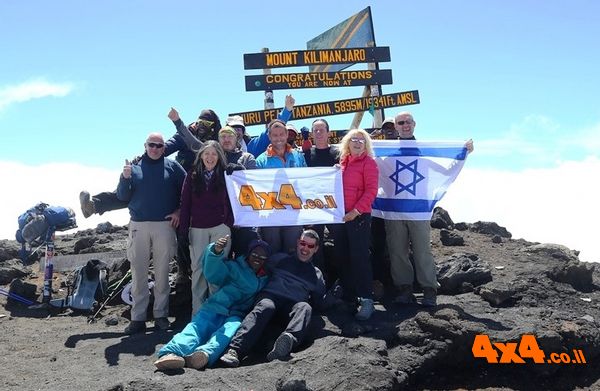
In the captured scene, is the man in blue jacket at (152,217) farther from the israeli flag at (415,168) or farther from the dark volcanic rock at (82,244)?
the dark volcanic rock at (82,244)

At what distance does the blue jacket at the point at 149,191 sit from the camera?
7.72 meters

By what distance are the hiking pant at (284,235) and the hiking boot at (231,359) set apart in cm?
191

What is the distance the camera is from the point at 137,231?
7.79 metres

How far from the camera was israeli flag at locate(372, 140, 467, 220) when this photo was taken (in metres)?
8.27

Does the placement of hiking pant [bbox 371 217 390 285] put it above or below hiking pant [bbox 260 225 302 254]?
below

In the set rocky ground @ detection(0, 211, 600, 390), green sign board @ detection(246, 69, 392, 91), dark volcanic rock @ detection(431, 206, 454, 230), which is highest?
green sign board @ detection(246, 69, 392, 91)

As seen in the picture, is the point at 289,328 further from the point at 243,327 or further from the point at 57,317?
the point at 57,317

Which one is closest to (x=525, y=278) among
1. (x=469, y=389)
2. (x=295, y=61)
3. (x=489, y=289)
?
(x=489, y=289)

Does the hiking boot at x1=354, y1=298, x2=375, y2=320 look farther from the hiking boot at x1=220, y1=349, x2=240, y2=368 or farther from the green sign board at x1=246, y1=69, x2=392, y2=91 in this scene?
the green sign board at x1=246, y1=69, x2=392, y2=91

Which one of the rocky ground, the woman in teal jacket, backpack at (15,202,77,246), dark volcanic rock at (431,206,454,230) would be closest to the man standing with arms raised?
the rocky ground

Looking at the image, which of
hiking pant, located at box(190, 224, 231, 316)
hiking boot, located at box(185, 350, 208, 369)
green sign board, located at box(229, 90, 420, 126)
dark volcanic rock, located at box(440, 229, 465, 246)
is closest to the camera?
hiking boot, located at box(185, 350, 208, 369)

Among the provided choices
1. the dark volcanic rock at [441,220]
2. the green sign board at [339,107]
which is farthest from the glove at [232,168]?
the dark volcanic rock at [441,220]

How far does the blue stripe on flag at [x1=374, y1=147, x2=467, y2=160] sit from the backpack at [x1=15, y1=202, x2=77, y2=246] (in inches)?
237

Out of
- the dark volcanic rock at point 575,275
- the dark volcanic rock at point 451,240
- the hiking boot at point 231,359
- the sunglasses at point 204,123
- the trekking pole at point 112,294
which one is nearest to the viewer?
the hiking boot at point 231,359
